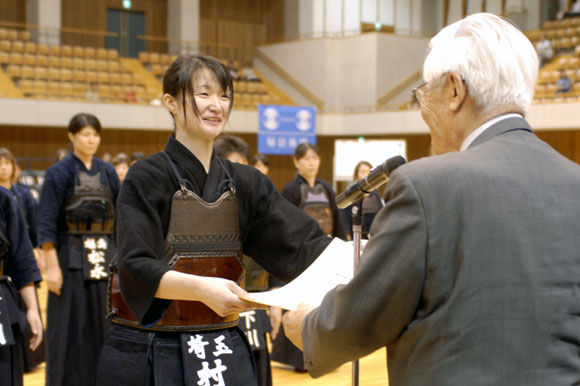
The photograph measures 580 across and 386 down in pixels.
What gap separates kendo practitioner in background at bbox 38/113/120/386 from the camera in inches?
176

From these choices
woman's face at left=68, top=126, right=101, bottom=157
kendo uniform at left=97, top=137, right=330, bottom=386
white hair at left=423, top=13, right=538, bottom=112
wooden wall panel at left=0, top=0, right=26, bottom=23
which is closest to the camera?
white hair at left=423, top=13, right=538, bottom=112

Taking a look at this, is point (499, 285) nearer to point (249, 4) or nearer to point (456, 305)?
point (456, 305)

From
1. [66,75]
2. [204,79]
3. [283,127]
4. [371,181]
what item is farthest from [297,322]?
[66,75]

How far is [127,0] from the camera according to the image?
67.1 ft

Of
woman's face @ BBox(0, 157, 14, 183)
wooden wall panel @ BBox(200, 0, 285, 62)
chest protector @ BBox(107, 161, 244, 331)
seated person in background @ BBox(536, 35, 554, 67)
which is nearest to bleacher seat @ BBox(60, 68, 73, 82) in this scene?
wooden wall panel @ BBox(200, 0, 285, 62)

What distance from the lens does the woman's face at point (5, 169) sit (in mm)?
7039

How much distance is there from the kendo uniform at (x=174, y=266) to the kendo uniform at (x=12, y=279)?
1165mm

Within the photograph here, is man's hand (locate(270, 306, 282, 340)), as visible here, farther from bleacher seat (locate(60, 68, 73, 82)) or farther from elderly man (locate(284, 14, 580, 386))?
bleacher seat (locate(60, 68, 73, 82))

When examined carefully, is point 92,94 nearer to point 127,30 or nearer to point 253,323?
point 127,30

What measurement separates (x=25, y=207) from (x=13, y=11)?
12840 millimetres

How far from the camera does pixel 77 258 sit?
4.61 m

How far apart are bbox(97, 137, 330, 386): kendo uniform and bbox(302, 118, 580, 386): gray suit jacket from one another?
81 centimetres

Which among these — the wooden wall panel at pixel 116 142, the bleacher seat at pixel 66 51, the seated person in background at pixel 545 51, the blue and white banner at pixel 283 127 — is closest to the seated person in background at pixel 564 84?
the wooden wall panel at pixel 116 142

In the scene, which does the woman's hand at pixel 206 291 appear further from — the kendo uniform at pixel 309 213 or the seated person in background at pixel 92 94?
the seated person in background at pixel 92 94
